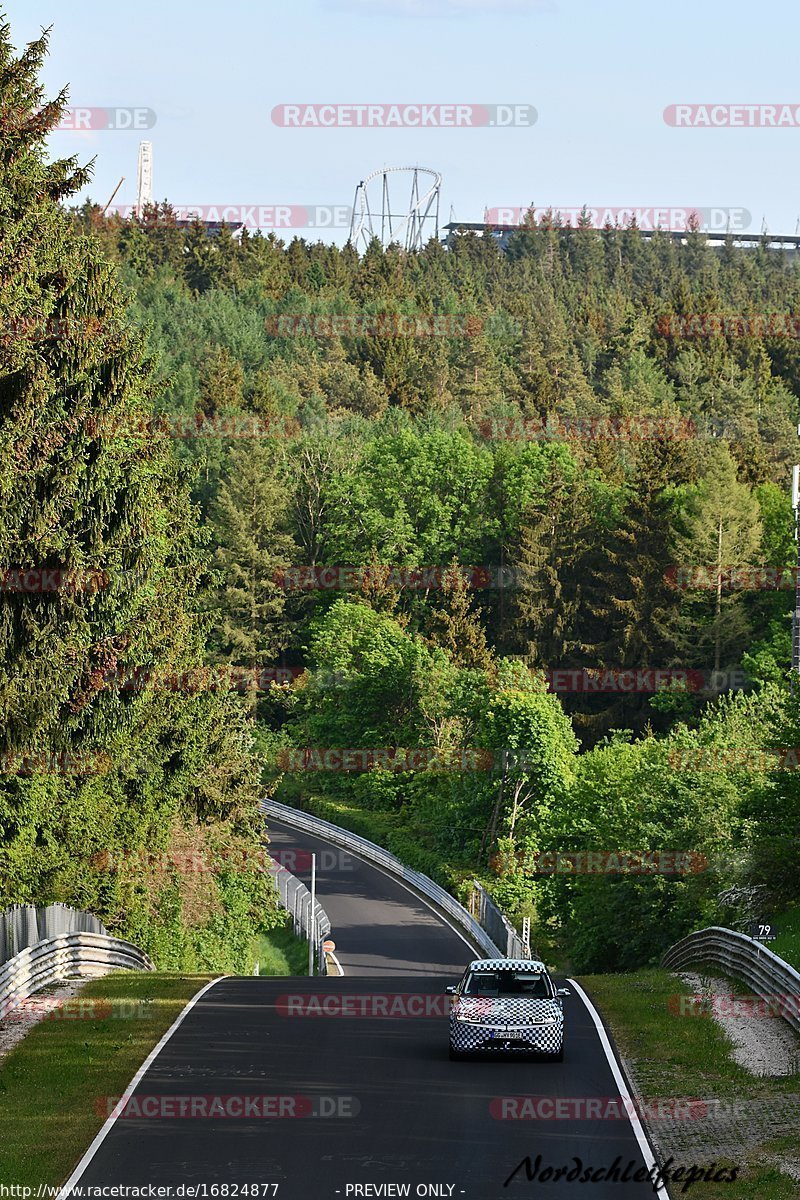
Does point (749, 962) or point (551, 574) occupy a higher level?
point (551, 574)

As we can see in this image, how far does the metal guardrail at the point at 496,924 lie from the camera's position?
53.6 metres

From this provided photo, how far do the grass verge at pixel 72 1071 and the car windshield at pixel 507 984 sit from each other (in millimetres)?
4920

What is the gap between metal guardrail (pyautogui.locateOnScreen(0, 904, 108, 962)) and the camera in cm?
2836

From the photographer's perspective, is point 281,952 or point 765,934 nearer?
point 765,934

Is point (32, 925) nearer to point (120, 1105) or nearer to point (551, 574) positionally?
point (120, 1105)

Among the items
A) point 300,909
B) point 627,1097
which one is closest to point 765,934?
point 627,1097

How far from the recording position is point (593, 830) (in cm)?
6209

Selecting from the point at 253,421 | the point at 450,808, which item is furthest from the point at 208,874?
the point at 253,421

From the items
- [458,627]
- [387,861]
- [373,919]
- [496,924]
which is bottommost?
[373,919]

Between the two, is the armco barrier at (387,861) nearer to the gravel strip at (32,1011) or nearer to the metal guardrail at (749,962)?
the metal guardrail at (749,962)

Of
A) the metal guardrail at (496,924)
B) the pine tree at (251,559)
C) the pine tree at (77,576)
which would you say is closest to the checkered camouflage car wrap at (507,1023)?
the pine tree at (77,576)

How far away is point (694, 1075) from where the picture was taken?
2284 centimetres

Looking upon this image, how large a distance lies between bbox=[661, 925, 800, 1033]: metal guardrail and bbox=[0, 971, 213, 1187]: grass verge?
995cm

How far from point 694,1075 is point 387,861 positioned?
187ft
